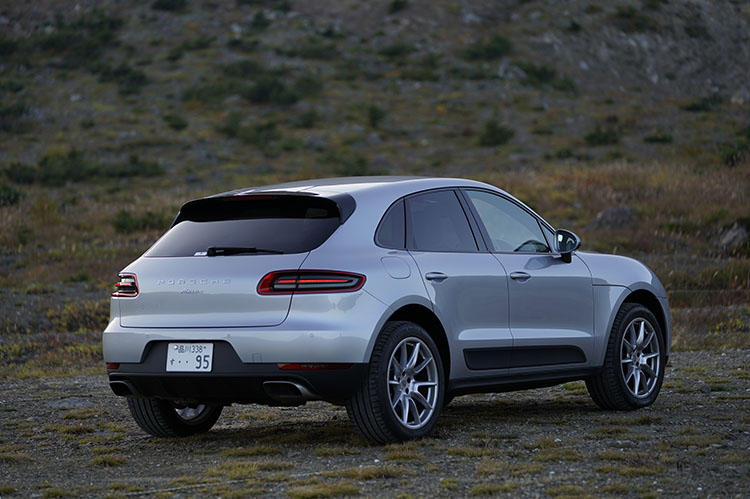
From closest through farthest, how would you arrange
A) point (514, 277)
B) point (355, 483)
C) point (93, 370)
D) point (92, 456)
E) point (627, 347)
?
1. point (355, 483)
2. point (92, 456)
3. point (514, 277)
4. point (627, 347)
5. point (93, 370)

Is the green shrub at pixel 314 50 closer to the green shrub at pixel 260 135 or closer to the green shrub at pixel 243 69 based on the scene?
the green shrub at pixel 243 69

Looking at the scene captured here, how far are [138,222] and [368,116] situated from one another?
16301 mm

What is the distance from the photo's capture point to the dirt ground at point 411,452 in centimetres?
593

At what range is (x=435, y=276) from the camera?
7.29 metres

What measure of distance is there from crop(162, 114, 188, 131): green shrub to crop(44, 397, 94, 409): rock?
29.4 meters

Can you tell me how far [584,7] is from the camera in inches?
2067

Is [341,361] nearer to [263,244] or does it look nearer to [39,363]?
[263,244]

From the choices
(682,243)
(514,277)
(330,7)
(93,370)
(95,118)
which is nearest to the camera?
(514,277)

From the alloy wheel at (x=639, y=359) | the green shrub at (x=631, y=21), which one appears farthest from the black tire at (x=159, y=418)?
the green shrub at (x=631, y=21)

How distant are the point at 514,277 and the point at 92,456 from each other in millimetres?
2892

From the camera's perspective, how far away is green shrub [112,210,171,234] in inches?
993

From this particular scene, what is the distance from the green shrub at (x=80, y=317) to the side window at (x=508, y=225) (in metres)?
9.37

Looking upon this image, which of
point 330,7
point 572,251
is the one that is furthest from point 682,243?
point 330,7

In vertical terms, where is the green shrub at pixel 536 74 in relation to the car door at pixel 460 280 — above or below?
above
